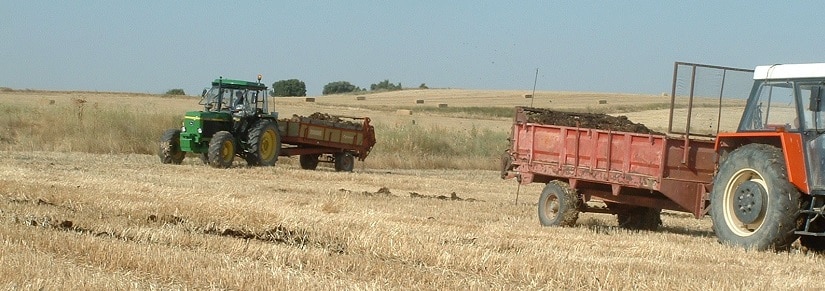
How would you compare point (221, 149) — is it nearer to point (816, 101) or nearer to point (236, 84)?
point (236, 84)

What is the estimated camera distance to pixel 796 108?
11148mm

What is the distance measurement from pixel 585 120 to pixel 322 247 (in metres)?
5.97

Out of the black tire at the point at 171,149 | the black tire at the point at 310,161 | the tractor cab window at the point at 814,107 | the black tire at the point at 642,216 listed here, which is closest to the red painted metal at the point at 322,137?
the black tire at the point at 310,161

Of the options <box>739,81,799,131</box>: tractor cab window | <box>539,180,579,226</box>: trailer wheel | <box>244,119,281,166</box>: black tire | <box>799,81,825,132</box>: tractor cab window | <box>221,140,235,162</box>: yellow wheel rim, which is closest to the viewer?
<box>799,81,825,132</box>: tractor cab window

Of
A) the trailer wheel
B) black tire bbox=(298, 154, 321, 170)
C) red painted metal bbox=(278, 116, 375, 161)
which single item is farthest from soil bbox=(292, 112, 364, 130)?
the trailer wheel

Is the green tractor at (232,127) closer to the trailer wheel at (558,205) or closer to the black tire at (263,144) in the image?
the black tire at (263,144)

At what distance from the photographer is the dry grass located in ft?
25.2

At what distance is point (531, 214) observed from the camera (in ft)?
52.8

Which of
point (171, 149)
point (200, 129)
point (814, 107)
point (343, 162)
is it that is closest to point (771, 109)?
point (814, 107)

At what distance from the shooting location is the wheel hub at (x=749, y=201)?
11.2 meters

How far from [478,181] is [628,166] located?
40.7 feet

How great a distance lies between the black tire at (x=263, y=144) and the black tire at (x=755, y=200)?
14.2 meters

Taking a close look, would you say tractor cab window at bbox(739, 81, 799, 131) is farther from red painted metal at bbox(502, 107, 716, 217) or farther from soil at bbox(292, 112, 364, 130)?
soil at bbox(292, 112, 364, 130)

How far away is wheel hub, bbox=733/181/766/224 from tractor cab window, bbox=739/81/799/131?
23.5 inches
